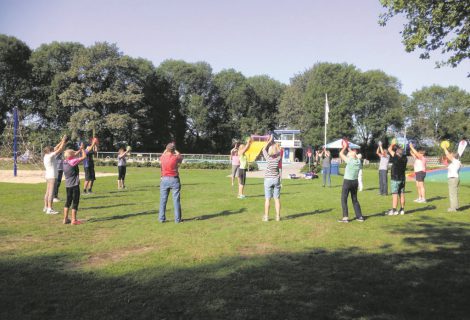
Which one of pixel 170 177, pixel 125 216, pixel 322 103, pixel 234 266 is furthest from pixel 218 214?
pixel 322 103

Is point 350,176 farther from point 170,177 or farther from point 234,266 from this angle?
point 234,266

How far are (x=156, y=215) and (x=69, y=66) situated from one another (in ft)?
175

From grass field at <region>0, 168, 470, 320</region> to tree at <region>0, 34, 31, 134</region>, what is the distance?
4979 centimetres

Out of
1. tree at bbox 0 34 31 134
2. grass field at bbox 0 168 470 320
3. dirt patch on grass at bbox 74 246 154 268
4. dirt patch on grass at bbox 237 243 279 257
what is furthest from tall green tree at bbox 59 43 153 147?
dirt patch on grass at bbox 237 243 279 257

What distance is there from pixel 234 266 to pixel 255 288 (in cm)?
100

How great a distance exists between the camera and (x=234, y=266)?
604cm

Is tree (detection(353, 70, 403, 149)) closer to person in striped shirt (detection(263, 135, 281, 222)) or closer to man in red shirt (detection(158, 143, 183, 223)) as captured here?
person in striped shirt (detection(263, 135, 281, 222))

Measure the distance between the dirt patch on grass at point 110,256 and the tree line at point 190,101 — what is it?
1807 inches

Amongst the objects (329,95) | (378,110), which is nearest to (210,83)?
(329,95)

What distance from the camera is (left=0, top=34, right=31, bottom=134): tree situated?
52.1 meters

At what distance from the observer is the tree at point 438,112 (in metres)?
73.2

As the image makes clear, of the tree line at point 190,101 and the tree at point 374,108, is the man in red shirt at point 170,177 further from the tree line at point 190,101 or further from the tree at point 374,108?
the tree at point 374,108

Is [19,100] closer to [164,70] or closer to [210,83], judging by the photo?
[164,70]

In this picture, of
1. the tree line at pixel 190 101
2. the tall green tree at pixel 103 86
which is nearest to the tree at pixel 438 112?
the tree line at pixel 190 101
